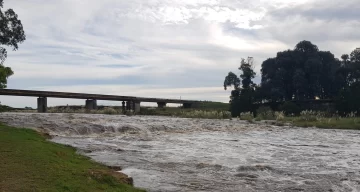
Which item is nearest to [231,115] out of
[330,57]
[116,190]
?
[330,57]

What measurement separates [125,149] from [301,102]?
173 feet

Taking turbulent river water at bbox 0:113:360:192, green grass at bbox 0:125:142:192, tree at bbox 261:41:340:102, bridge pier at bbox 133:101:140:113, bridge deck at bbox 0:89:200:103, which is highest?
tree at bbox 261:41:340:102

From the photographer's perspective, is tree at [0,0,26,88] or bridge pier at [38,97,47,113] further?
bridge pier at [38,97,47,113]

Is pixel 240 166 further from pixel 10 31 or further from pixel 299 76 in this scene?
pixel 299 76

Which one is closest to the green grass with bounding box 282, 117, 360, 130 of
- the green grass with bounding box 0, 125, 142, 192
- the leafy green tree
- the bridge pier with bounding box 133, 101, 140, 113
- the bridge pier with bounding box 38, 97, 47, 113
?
the leafy green tree

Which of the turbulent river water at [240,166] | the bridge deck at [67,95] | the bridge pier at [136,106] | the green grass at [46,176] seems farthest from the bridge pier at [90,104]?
the green grass at [46,176]

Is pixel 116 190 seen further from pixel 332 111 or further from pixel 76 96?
pixel 76 96

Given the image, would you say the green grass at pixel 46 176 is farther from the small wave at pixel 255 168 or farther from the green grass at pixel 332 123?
the green grass at pixel 332 123

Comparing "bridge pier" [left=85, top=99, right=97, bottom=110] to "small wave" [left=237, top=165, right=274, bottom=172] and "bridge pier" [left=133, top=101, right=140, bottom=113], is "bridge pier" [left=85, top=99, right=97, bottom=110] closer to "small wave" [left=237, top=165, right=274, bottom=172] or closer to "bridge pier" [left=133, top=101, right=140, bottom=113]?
"bridge pier" [left=133, top=101, right=140, bottom=113]

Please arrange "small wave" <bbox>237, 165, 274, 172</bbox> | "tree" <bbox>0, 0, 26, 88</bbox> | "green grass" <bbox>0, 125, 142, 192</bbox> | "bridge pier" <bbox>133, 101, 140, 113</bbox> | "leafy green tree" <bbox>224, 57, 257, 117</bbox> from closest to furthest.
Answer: "green grass" <bbox>0, 125, 142, 192</bbox>, "small wave" <bbox>237, 165, 274, 172</bbox>, "tree" <bbox>0, 0, 26, 88</bbox>, "leafy green tree" <bbox>224, 57, 257, 117</bbox>, "bridge pier" <bbox>133, 101, 140, 113</bbox>

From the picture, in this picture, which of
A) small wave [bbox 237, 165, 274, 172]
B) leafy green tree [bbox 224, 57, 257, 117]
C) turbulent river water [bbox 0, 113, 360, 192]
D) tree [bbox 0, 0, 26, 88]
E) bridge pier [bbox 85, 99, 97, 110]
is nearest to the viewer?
turbulent river water [bbox 0, 113, 360, 192]

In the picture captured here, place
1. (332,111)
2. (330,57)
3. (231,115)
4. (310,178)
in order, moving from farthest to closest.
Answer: (330,57) → (231,115) → (332,111) → (310,178)

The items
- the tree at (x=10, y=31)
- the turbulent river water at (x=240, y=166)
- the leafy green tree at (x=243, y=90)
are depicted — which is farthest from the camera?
the leafy green tree at (x=243, y=90)

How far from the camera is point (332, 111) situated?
179 ft
